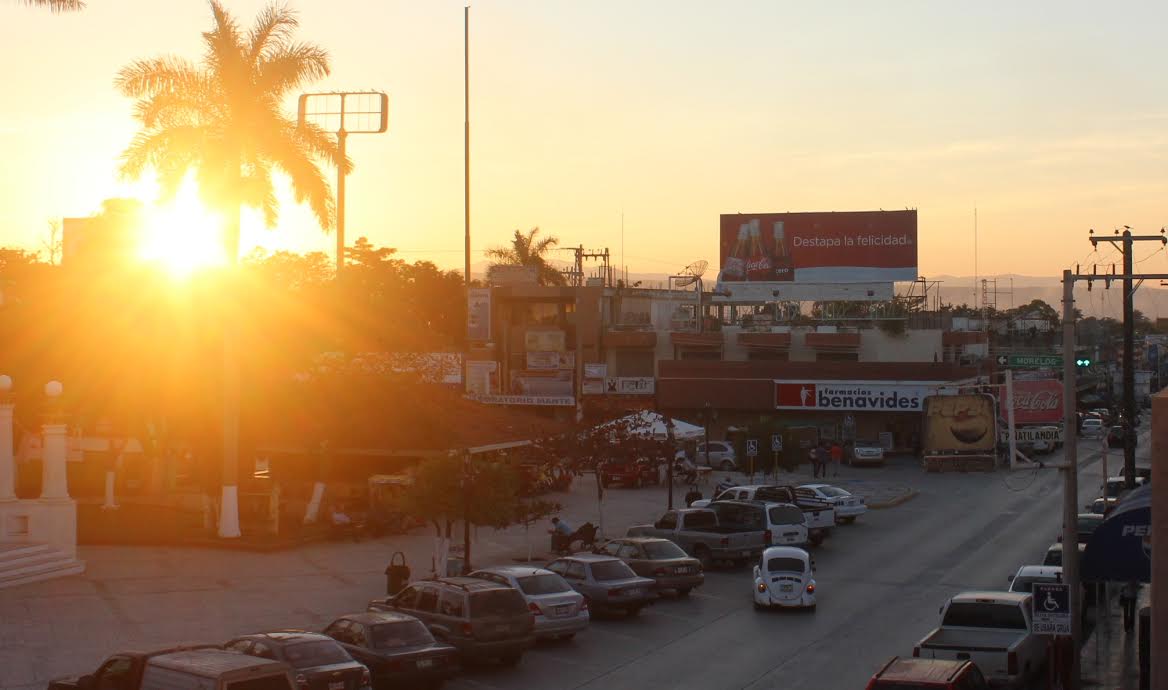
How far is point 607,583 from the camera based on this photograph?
24828 mm

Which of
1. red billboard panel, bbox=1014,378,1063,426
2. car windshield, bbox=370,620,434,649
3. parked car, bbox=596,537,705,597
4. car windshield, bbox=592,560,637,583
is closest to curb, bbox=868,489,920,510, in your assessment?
parked car, bbox=596,537,705,597

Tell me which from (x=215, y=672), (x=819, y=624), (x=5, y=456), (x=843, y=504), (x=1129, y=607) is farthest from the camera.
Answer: (x=843, y=504)

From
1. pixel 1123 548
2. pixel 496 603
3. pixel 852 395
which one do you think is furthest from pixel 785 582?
pixel 852 395

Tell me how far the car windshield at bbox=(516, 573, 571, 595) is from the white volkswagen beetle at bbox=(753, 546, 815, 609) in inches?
197

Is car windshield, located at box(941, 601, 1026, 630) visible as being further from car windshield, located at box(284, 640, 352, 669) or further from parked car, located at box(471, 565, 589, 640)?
car windshield, located at box(284, 640, 352, 669)

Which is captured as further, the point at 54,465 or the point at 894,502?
the point at 894,502

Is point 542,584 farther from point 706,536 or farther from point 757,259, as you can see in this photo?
point 757,259

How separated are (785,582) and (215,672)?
47.0 ft

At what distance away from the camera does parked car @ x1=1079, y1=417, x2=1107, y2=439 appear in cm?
7981

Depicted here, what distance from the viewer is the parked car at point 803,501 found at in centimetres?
3556

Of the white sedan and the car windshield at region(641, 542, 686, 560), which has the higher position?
the car windshield at region(641, 542, 686, 560)

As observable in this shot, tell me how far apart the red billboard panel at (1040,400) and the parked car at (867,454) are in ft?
121

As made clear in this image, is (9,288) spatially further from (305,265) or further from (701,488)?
(305,265)

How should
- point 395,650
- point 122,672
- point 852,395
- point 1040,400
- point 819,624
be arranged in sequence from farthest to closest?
point 852,395
point 1040,400
point 819,624
point 395,650
point 122,672
